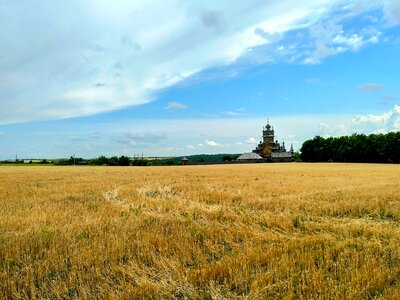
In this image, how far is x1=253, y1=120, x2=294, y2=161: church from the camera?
154m

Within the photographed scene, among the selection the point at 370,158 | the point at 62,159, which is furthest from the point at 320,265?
the point at 62,159

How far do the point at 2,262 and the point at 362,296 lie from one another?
278 inches

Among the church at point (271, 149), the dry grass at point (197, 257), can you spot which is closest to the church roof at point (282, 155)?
the church at point (271, 149)

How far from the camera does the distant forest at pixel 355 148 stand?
104 meters

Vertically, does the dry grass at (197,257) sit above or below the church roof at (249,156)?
below

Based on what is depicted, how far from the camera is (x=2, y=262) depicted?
752 cm

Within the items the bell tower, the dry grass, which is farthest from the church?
the dry grass

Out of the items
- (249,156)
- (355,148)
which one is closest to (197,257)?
(355,148)

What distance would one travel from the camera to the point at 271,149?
169750mm

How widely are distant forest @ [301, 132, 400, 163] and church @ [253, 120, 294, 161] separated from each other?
1398 centimetres

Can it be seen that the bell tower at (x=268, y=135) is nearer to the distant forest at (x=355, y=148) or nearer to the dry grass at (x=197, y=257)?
the distant forest at (x=355, y=148)

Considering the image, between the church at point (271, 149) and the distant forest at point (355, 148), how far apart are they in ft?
45.9

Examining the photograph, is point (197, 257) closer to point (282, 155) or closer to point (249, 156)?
point (249, 156)

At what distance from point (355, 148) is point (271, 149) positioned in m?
57.1
